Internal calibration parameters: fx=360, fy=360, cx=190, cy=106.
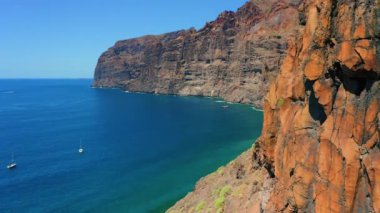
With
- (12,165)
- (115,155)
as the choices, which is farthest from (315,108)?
(12,165)

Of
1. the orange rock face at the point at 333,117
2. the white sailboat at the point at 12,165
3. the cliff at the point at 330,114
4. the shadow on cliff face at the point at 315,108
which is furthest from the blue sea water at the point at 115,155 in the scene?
the shadow on cliff face at the point at 315,108

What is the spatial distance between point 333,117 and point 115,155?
78298 mm

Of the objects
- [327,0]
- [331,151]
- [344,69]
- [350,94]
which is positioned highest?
[327,0]

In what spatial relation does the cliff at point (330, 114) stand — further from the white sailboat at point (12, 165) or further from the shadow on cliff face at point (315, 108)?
the white sailboat at point (12, 165)

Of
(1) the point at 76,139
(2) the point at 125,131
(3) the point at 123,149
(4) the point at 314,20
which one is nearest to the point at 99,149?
(3) the point at 123,149

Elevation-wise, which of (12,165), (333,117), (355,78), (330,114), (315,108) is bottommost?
(12,165)

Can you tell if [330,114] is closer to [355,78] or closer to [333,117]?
[333,117]

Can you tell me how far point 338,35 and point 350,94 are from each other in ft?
10.0

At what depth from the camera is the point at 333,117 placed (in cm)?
1834

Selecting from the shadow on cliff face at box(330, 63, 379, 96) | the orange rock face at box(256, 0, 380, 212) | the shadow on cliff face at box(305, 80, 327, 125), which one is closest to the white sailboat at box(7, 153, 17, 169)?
the orange rock face at box(256, 0, 380, 212)

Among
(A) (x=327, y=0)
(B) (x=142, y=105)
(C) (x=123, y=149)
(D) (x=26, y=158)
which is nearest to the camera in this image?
(A) (x=327, y=0)

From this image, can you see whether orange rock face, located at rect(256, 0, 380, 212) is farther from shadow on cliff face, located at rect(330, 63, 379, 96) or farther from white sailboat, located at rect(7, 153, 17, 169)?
white sailboat, located at rect(7, 153, 17, 169)

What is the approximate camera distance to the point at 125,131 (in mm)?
123625

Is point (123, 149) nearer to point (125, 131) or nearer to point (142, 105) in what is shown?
point (125, 131)
